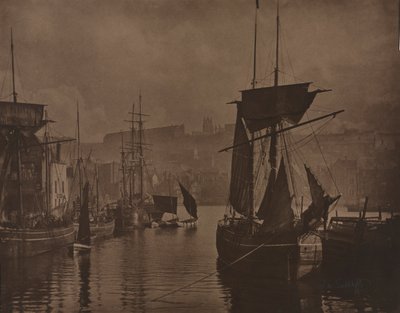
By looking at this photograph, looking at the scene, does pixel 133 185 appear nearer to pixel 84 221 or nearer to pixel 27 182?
pixel 84 221

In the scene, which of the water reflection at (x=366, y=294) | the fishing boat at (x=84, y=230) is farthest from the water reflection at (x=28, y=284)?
the water reflection at (x=366, y=294)

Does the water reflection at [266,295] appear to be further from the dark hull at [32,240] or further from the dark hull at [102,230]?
the dark hull at [102,230]

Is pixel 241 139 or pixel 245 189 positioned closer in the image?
pixel 241 139

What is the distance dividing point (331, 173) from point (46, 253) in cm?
572

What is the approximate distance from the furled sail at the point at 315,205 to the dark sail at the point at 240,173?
1112 mm

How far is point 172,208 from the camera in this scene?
12.6m

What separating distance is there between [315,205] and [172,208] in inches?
169

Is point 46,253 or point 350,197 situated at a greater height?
point 350,197

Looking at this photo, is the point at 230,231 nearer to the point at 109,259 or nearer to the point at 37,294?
the point at 109,259

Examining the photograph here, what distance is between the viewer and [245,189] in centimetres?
1047

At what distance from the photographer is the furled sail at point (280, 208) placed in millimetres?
8914

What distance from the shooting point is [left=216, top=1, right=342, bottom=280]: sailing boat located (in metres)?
8.91

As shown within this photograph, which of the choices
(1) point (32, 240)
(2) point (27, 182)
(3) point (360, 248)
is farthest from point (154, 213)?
(3) point (360, 248)

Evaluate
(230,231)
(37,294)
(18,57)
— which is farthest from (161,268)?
(18,57)
